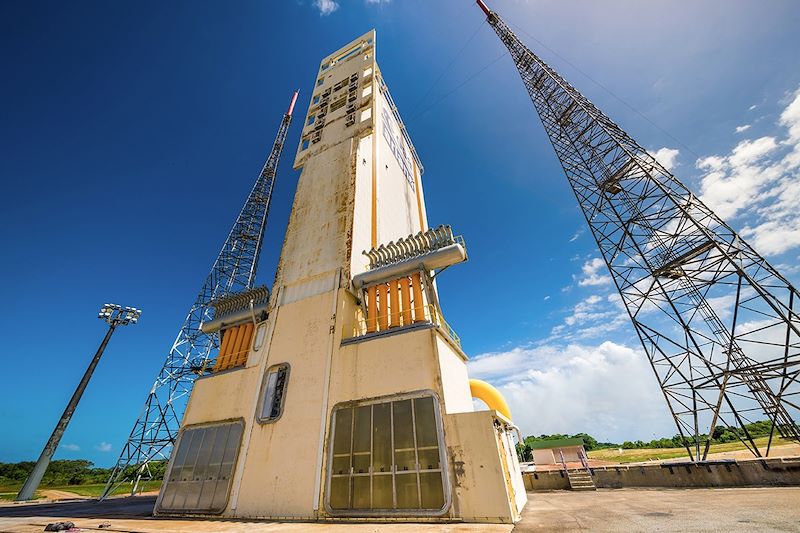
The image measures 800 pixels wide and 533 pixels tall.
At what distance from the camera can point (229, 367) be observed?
13.4m

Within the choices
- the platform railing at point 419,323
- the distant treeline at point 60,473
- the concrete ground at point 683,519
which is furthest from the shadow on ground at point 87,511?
the distant treeline at point 60,473

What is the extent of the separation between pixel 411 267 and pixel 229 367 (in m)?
9.35

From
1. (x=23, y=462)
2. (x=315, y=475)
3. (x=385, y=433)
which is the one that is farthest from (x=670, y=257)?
(x=23, y=462)

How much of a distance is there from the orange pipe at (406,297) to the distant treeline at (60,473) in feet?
221

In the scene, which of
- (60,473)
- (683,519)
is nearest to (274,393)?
(683,519)

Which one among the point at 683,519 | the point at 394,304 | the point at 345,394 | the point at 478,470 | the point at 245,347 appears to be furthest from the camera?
the point at 245,347

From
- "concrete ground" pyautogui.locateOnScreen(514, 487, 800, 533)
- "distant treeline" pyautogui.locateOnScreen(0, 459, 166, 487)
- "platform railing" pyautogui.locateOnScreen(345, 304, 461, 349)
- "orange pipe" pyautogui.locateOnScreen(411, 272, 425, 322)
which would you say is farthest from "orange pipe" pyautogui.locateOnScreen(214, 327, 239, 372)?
"distant treeline" pyautogui.locateOnScreen(0, 459, 166, 487)

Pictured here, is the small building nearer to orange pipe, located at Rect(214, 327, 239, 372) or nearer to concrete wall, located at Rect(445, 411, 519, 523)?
concrete wall, located at Rect(445, 411, 519, 523)

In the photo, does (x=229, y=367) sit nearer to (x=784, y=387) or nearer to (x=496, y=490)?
(x=496, y=490)

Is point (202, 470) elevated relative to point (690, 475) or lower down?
elevated

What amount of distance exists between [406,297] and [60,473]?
3526 inches

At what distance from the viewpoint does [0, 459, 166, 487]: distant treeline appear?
50.5 meters

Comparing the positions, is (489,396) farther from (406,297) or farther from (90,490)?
(90,490)

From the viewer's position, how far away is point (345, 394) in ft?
31.9
